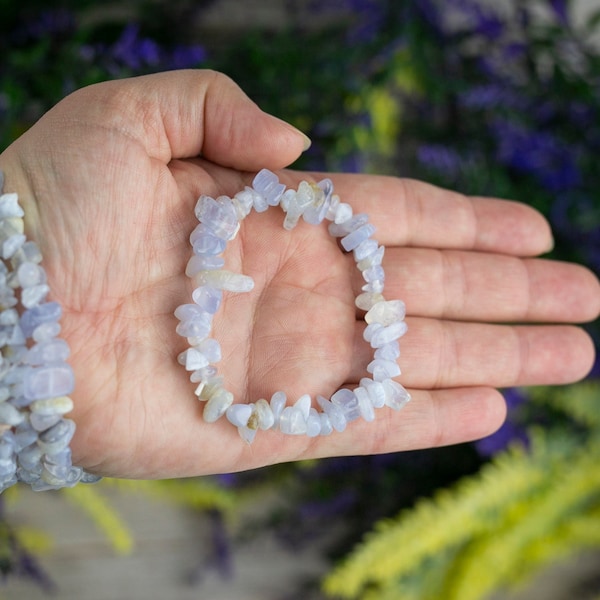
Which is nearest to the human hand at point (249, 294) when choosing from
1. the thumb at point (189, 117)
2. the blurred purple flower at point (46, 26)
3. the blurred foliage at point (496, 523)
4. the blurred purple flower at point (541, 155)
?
the thumb at point (189, 117)

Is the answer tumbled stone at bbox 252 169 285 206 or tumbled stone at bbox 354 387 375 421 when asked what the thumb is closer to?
tumbled stone at bbox 252 169 285 206

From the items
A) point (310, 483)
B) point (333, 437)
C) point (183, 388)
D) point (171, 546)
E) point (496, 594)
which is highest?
point (183, 388)

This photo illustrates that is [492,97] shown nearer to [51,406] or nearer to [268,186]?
[268,186]

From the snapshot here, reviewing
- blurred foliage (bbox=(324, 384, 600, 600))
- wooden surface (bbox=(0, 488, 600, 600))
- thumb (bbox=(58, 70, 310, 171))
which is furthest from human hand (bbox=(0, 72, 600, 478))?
wooden surface (bbox=(0, 488, 600, 600))

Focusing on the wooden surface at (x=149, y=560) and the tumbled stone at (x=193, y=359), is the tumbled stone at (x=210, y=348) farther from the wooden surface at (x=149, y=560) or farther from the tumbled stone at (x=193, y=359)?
the wooden surface at (x=149, y=560)

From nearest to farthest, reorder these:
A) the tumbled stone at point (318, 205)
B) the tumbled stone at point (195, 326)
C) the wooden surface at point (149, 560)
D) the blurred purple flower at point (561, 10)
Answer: the tumbled stone at point (195, 326)
the tumbled stone at point (318, 205)
the blurred purple flower at point (561, 10)
the wooden surface at point (149, 560)

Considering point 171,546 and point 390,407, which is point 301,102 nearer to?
point 390,407

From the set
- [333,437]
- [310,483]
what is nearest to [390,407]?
[333,437]
